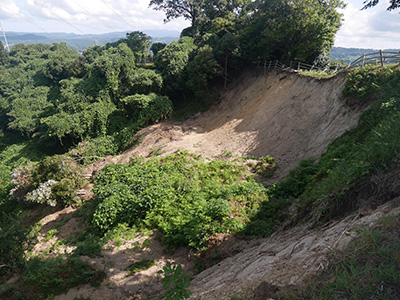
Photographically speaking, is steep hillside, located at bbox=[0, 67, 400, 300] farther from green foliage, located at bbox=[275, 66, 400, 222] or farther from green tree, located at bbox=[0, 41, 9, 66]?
green tree, located at bbox=[0, 41, 9, 66]

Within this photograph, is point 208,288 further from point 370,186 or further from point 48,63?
point 48,63

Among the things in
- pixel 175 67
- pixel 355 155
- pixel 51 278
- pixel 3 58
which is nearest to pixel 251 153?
pixel 355 155

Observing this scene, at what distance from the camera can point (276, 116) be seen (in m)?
14.9

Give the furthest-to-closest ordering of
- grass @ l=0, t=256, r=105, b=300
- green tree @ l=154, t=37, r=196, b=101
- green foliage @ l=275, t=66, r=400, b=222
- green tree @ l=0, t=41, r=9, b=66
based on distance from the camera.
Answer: green tree @ l=0, t=41, r=9, b=66, green tree @ l=154, t=37, r=196, b=101, grass @ l=0, t=256, r=105, b=300, green foliage @ l=275, t=66, r=400, b=222

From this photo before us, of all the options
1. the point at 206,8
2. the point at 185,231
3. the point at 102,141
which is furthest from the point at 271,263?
the point at 206,8

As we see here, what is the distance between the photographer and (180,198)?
29.7 feet

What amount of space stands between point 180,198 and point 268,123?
8330mm

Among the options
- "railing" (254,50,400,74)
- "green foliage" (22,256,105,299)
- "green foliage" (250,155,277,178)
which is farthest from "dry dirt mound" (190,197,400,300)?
"railing" (254,50,400,74)

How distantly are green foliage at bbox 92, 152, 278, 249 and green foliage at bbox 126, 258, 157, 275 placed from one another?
74cm

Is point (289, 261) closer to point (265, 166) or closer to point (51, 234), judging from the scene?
point (265, 166)

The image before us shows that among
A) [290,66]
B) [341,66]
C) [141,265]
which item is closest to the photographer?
[141,265]

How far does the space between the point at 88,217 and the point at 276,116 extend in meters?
11.5

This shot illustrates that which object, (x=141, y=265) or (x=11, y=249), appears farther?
(x=141, y=265)

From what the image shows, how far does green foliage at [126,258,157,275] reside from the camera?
6.49 meters
